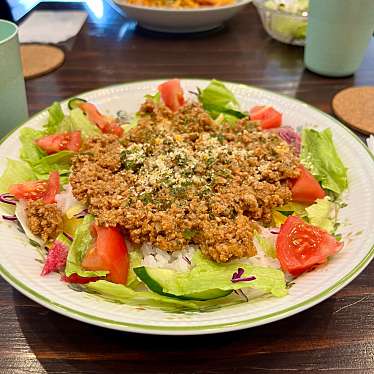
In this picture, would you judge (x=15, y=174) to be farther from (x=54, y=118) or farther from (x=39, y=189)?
(x=54, y=118)

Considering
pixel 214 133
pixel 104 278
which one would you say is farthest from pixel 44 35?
pixel 104 278

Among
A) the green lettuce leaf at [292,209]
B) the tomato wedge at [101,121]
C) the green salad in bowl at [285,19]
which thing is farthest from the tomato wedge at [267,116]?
the green salad in bowl at [285,19]

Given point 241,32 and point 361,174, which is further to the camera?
point 241,32

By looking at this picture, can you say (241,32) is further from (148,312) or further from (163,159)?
(148,312)

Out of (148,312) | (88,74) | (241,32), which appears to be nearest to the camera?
(148,312)

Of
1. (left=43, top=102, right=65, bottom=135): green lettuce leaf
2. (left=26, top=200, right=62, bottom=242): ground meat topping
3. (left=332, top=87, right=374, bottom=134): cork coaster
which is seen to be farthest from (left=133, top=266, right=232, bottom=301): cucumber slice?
(left=332, top=87, right=374, bottom=134): cork coaster

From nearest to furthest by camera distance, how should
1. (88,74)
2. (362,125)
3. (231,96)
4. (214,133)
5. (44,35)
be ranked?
(214,133) → (231,96) → (362,125) → (88,74) → (44,35)

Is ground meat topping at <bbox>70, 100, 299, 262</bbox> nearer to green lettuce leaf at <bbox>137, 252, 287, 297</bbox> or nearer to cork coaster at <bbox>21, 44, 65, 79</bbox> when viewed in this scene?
green lettuce leaf at <bbox>137, 252, 287, 297</bbox>
